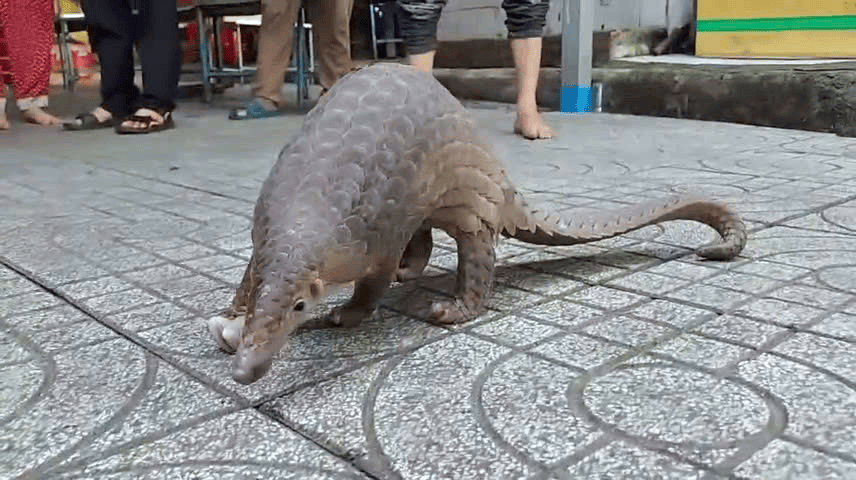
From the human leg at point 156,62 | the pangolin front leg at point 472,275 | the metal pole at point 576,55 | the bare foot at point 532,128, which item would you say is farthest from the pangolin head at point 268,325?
the metal pole at point 576,55

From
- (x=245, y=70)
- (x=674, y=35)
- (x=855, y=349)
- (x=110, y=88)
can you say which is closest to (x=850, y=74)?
(x=674, y=35)

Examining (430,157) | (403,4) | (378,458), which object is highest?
(403,4)

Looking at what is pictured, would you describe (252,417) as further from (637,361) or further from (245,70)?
(245,70)

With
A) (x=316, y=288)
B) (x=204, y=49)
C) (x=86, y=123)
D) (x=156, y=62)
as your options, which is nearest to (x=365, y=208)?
(x=316, y=288)

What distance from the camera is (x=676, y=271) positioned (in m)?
1.83

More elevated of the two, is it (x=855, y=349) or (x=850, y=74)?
(x=850, y=74)

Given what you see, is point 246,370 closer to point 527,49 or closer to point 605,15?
point 527,49

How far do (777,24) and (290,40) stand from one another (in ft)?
9.73

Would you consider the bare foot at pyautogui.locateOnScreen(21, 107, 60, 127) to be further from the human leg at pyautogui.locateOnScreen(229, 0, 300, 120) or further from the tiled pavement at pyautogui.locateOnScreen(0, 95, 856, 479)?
the tiled pavement at pyautogui.locateOnScreen(0, 95, 856, 479)

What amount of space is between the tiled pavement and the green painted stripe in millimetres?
2629

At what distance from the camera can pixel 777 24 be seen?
4.98 meters

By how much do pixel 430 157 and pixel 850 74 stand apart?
3.15 m

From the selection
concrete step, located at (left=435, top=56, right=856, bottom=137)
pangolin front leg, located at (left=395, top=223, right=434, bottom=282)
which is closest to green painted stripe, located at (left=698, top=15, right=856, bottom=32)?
concrete step, located at (left=435, top=56, right=856, bottom=137)

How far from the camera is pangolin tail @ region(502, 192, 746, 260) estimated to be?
1.71 meters
